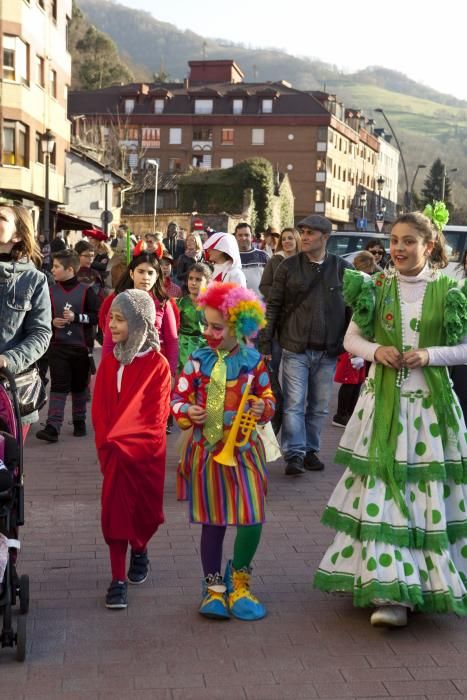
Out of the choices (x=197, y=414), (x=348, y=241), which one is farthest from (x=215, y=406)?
(x=348, y=241)

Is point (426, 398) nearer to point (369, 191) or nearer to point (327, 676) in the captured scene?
point (327, 676)

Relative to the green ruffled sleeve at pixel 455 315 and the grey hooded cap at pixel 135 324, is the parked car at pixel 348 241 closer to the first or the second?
the grey hooded cap at pixel 135 324

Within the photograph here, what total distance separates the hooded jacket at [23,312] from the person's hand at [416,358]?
1933 mm

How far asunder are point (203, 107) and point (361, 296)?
3617 inches

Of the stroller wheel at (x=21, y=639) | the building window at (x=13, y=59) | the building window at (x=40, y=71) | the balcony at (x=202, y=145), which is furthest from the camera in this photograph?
the balcony at (x=202, y=145)

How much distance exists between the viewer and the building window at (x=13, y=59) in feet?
117

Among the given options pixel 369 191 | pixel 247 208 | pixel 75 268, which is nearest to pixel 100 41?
pixel 369 191

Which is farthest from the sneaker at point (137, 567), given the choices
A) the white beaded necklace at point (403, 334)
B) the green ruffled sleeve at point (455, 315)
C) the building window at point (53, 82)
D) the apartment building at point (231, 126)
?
the apartment building at point (231, 126)

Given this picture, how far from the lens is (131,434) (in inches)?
204

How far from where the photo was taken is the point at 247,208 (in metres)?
65.2

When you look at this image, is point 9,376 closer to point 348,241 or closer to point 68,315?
point 68,315

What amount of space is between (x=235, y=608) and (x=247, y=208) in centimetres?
6116

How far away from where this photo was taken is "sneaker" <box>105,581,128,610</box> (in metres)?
5.05

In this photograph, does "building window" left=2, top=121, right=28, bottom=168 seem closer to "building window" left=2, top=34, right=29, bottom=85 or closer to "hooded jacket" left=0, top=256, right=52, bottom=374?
"building window" left=2, top=34, right=29, bottom=85
